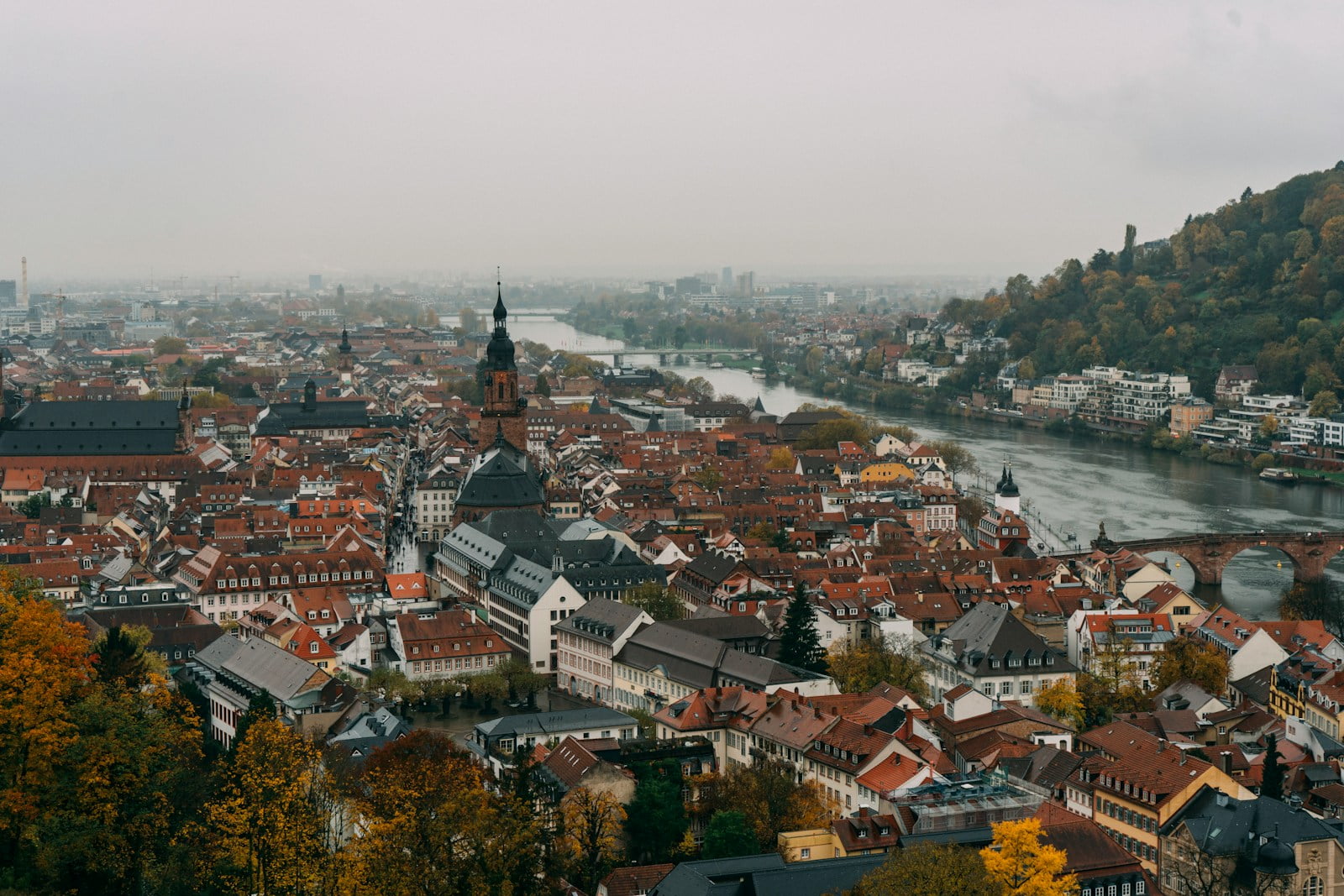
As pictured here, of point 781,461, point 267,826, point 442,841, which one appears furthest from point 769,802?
point 781,461

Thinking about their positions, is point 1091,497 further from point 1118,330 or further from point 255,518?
point 1118,330

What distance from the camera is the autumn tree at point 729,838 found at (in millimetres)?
20891

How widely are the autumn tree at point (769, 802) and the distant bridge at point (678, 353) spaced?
102129 millimetres

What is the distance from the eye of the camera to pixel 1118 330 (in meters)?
97.8

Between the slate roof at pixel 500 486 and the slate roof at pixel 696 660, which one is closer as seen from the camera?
the slate roof at pixel 696 660

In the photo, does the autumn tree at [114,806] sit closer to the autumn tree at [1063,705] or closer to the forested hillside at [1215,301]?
the autumn tree at [1063,705]

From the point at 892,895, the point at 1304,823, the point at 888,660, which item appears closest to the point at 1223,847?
the point at 1304,823

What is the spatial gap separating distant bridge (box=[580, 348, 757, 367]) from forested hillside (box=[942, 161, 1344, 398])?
2707 centimetres

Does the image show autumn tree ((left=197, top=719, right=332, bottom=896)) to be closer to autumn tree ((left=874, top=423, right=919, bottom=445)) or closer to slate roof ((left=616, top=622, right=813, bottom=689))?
slate roof ((left=616, top=622, right=813, bottom=689))

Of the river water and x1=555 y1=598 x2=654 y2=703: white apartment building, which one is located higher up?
x1=555 y1=598 x2=654 y2=703: white apartment building

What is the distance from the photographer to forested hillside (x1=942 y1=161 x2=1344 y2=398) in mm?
86250

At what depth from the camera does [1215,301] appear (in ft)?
313

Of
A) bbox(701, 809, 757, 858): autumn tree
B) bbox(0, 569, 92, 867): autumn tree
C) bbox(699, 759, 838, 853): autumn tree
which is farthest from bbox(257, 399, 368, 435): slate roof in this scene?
bbox(701, 809, 757, 858): autumn tree

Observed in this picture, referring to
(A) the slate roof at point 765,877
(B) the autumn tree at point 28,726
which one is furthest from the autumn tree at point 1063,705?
(B) the autumn tree at point 28,726
